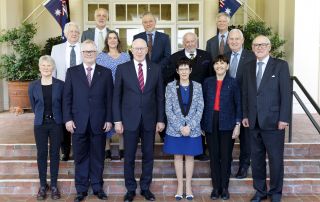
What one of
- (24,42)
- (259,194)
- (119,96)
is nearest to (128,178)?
(119,96)

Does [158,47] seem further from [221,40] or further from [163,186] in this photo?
[163,186]

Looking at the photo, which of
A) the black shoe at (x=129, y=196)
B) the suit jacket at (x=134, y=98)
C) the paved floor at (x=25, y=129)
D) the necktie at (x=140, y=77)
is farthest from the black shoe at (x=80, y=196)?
the paved floor at (x=25, y=129)

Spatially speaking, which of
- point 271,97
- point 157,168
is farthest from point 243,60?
point 157,168

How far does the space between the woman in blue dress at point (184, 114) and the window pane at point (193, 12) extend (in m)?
7.14

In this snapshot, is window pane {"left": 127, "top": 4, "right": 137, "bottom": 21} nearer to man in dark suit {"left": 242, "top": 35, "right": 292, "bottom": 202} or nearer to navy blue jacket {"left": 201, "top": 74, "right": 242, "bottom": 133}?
navy blue jacket {"left": 201, "top": 74, "right": 242, "bottom": 133}

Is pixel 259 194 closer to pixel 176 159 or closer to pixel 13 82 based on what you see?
pixel 176 159

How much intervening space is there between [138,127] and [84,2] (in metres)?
7.54

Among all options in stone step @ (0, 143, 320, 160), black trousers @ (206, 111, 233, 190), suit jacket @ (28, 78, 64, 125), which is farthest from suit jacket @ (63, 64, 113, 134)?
stone step @ (0, 143, 320, 160)

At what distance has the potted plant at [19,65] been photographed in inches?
369

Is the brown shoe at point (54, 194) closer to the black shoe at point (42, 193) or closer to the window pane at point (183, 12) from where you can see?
the black shoe at point (42, 193)

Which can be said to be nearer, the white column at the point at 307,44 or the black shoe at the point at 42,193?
the black shoe at the point at 42,193

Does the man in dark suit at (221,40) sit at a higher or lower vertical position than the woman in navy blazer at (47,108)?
higher

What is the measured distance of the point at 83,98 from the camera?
15.0ft

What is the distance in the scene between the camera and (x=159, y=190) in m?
5.13
